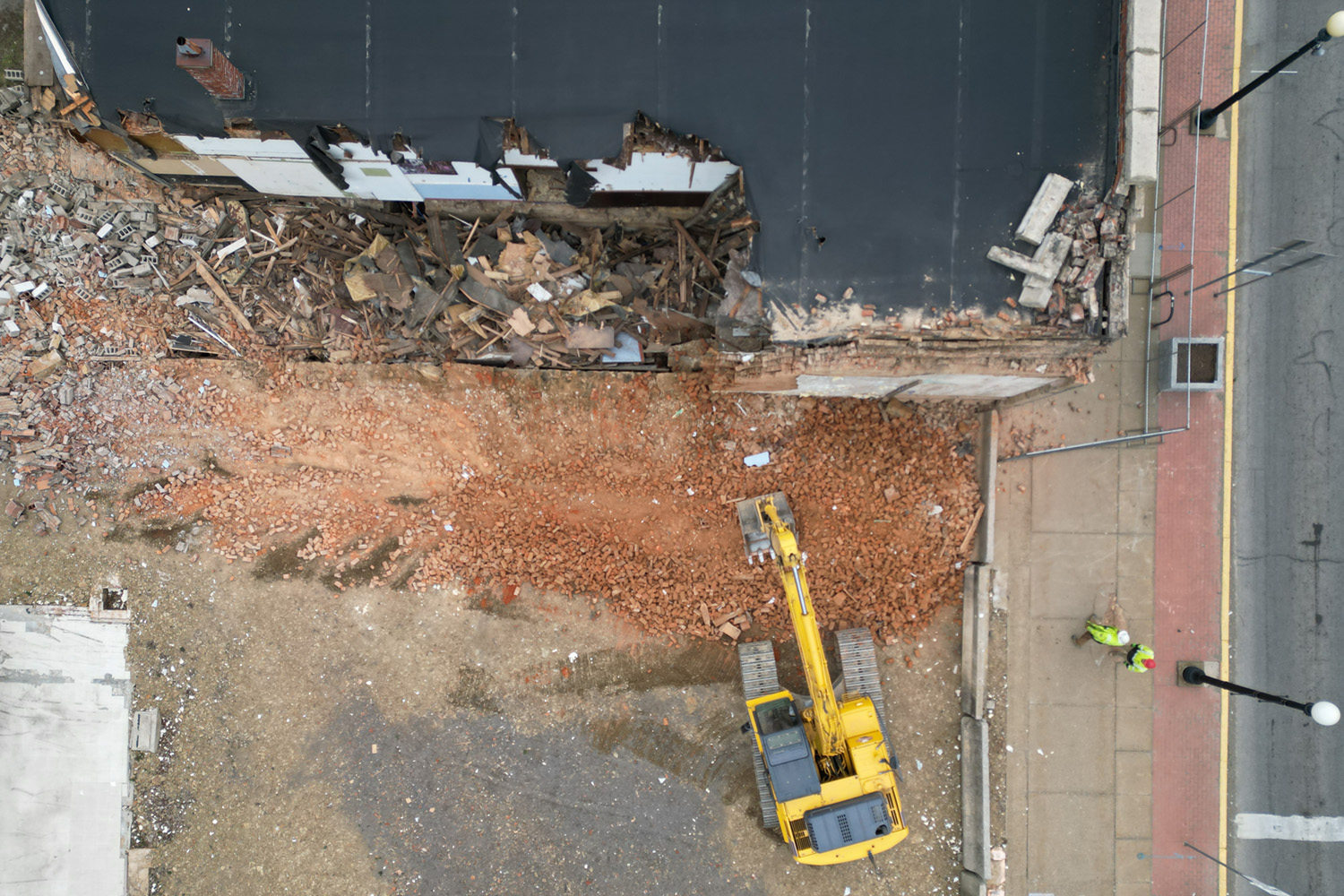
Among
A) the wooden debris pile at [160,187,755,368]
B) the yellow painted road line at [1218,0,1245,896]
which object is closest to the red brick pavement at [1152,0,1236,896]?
the yellow painted road line at [1218,0,1245,896]

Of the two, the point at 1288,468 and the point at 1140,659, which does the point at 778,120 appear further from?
the point at 1288,468

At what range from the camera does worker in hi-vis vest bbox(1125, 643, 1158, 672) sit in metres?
9.50

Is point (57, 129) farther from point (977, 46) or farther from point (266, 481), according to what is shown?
point (977, 46)

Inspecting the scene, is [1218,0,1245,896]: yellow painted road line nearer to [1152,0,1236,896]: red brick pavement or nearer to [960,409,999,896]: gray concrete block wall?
[1152,0,1236,896]: red brick pavement

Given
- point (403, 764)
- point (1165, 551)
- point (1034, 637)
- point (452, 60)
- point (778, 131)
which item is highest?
point (452, 60)

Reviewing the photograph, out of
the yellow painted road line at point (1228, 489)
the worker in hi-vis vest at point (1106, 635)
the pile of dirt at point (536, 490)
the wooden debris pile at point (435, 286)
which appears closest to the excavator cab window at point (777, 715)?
the pile of dirt at point (536, 490)

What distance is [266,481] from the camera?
10508mm

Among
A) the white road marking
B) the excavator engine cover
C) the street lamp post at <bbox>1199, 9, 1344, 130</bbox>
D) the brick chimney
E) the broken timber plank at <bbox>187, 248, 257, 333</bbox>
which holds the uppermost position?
the street lamp post at <bbox>1199, 9, 1344, 130</bbox>

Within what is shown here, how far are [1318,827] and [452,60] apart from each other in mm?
15848

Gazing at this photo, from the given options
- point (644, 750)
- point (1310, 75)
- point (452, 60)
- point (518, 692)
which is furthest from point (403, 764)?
point (1310, 75)

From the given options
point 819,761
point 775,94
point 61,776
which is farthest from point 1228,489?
point 61,776

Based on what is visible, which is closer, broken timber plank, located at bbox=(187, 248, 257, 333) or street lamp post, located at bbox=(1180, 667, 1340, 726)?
street lamp post, located at bbox=(1180, 667, 1340, 726)

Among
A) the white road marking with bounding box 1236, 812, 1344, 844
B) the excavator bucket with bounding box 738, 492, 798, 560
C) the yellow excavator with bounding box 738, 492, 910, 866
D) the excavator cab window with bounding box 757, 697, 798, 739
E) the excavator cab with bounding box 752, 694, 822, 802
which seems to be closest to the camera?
the yellow excavator with bounding box 738, 492, 910, 866

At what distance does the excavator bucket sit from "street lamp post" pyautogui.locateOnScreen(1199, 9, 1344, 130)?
7.79 metres
